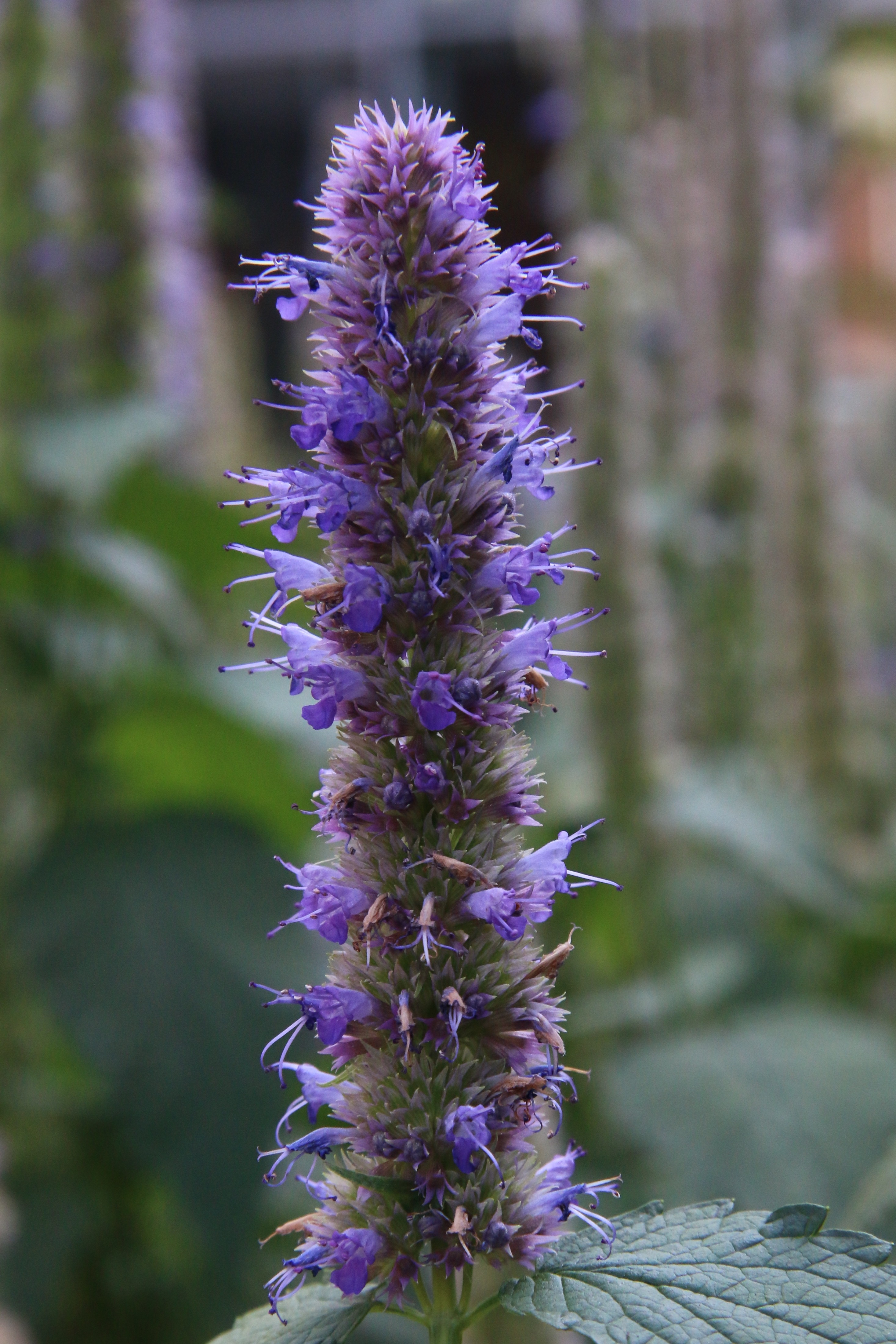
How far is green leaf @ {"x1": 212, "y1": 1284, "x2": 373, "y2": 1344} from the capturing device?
123 cm

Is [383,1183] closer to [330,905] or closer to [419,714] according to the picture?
[330,905]

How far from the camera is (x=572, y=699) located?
380cm

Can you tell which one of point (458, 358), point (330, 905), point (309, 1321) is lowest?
point (309, 1321)

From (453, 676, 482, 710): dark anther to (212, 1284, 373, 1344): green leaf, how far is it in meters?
0.52

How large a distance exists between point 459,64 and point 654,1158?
1290 centimetres

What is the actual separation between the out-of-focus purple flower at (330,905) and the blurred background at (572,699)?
0.92m

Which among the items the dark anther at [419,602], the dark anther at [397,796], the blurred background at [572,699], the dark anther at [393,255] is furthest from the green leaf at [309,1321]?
the dark anther at [393,255]

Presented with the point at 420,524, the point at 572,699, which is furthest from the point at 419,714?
the point at 572,699

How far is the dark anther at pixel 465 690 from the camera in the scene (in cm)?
125

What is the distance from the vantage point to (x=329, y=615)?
1.29m

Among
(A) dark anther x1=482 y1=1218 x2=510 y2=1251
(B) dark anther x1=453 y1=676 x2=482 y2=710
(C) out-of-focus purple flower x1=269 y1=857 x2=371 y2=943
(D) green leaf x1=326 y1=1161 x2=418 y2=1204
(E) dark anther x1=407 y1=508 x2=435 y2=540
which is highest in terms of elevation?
(E) dark anther x1=407 y1=508 x2=435 y2=540

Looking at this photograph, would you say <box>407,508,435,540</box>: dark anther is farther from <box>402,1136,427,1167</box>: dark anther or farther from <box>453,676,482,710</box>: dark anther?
<box>402,1136,427,1167</box>: dark anther

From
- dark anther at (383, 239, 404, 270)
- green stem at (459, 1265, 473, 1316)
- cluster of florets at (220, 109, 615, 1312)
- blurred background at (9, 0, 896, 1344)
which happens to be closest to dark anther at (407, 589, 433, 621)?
cluster of florets at (220, 109, 615, 1312)

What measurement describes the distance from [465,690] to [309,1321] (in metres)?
0.57
